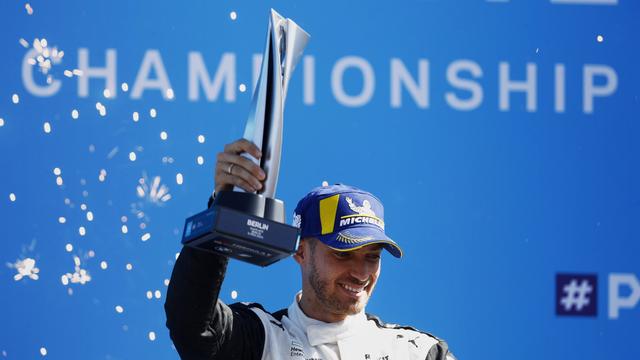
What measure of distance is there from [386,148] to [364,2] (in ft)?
1.27

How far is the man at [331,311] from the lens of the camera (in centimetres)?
213

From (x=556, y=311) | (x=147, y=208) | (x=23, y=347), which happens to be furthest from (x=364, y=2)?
(x=23, y=347)

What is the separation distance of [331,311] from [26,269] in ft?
2.54

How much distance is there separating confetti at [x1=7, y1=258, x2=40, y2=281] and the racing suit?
55cm

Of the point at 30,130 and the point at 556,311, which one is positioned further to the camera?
the point at 556,311

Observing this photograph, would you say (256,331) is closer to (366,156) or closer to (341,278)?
(341,278)

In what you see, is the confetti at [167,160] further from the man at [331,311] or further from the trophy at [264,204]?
the trophy at [264,204]

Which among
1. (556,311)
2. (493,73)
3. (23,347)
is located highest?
(493,73)

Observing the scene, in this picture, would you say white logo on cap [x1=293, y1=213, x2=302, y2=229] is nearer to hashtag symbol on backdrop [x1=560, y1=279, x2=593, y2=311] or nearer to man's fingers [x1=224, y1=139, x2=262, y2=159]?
man's fingers [x1=224, y1=139, x2=262, y2=159]

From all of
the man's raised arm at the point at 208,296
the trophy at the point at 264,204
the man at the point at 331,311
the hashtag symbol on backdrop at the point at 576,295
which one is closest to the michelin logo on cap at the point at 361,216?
the man at the point at 331,311

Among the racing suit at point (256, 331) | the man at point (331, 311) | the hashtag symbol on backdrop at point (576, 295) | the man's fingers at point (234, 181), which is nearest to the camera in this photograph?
the man's fingers at point (234, 181)

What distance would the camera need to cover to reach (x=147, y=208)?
2.55m

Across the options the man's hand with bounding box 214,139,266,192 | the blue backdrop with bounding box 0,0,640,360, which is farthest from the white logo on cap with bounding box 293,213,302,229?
the man's hand with bounding box 214,139,266,192

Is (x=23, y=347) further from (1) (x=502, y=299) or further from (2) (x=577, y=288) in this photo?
(2) (x=577, y=288)
